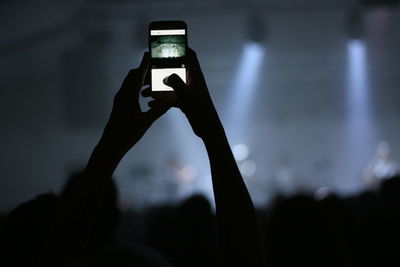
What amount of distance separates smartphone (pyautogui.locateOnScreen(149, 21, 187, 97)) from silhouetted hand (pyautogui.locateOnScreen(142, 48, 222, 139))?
0.16m

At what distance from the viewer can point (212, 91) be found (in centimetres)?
1195

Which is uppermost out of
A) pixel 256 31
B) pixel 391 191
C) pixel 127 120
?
pixel 256 31

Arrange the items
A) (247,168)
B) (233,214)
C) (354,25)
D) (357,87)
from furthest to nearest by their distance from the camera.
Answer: (357,87), (247,168), (354,25), (233,214)

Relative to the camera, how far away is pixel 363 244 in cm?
205

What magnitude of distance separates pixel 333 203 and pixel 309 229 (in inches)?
A: 33.2

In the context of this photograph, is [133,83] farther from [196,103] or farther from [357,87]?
[357,87]

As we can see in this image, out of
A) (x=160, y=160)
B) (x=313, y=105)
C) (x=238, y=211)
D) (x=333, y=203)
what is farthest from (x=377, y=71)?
(x=238, y=211)

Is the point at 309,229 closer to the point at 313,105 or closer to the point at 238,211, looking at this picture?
the point at 238,211

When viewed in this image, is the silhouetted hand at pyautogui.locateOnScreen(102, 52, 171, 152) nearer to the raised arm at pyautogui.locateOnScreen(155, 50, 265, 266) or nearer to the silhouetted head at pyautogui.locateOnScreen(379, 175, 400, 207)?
the raised arm at pyautogui.locateOnScreen(155, 50, 265, 266)

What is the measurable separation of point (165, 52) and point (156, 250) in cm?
47

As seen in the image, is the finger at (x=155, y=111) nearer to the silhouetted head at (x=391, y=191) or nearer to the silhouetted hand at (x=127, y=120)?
the silhouetted hand at (x=127, y=120)

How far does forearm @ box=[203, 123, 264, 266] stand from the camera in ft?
2.90

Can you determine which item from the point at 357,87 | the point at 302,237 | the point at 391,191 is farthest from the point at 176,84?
the point at 357,87

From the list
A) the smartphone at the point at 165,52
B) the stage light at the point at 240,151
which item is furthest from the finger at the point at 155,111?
the stage light at the point at 240,151
